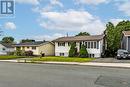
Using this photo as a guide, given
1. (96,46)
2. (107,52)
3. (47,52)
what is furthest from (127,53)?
(47,52)

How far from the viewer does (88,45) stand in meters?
59.4

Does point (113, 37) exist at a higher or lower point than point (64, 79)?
higher

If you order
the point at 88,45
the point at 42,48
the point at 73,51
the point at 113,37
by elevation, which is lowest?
the point at 73,51

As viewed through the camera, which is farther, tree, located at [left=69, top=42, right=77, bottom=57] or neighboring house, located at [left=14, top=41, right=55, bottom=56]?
neighboring house, located at [left=14, top=41, right=55, bottom=56]

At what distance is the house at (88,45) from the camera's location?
2266 inches

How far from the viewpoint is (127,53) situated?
46.8m

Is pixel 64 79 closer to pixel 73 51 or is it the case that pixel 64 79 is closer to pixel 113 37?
pixel 73 51

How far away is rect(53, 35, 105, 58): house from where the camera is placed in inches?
2266

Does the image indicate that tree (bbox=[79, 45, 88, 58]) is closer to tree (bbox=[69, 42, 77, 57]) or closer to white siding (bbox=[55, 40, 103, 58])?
white siding (bbox=[55, 40, 103, 58])

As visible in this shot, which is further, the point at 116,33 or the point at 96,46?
the point at 116,33

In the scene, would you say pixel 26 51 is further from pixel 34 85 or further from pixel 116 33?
pixel 34 85

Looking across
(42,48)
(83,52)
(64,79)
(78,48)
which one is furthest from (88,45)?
(64,79)

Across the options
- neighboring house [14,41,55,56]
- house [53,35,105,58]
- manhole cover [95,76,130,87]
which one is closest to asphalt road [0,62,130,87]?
manhole cover [95,76,130,87]

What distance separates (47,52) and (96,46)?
1770cm
